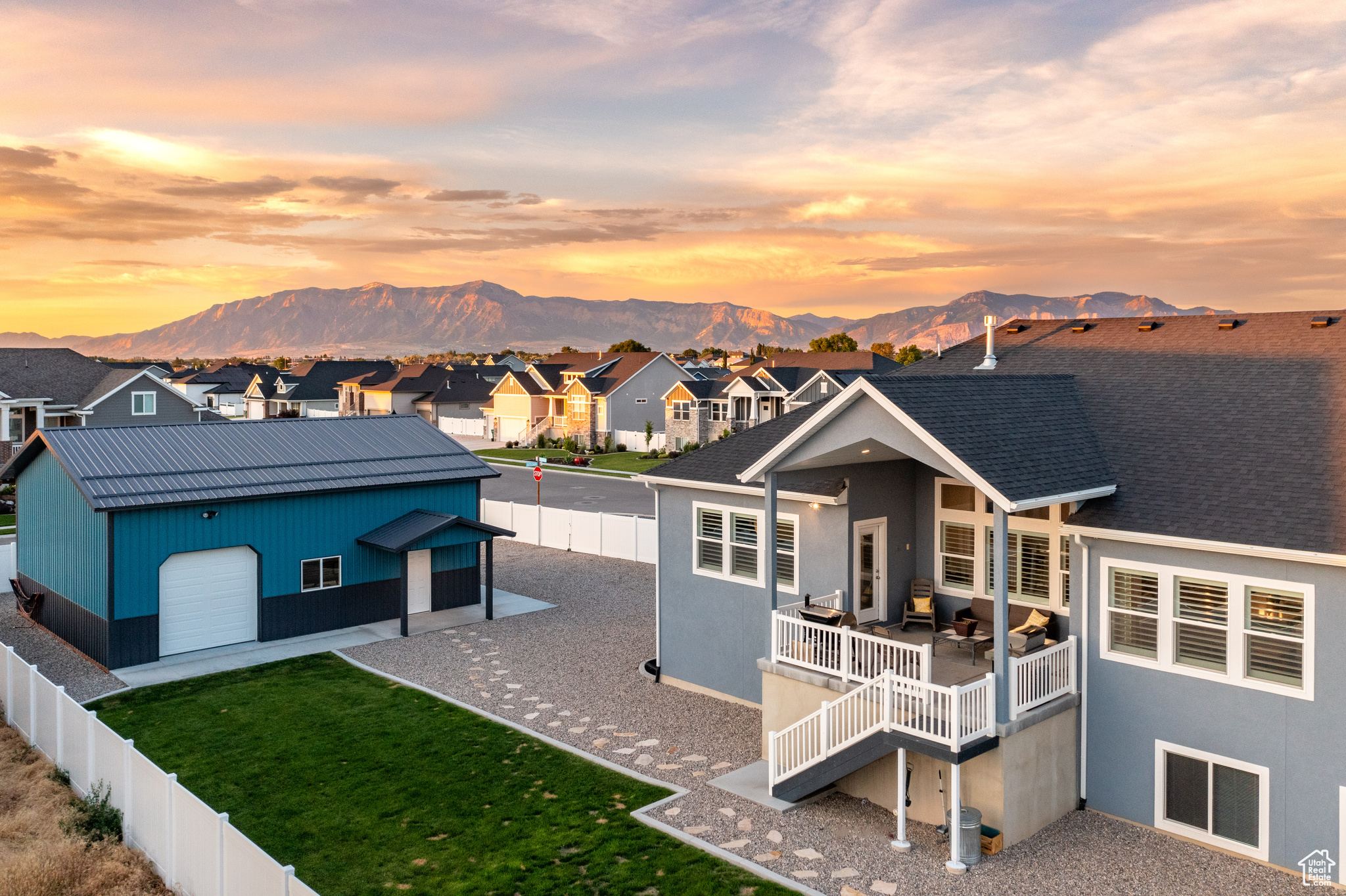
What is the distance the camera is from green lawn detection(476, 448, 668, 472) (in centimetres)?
5728

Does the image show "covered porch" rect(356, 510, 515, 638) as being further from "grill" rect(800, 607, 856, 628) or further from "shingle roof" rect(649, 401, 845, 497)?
"grill" rect(800, 607, 856, 628)

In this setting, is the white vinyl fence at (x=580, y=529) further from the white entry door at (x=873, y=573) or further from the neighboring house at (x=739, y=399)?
the neighboring house at (x=739, y=399)

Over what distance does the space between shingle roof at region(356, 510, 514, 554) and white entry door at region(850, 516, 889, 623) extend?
1079 cm

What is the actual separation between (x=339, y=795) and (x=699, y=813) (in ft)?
16.6

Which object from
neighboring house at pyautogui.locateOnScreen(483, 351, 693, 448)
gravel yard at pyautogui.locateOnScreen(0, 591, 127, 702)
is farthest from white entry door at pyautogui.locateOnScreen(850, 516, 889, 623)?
neighboring house at pyautogui.locateOnScreen(483, 351, 693, 448)

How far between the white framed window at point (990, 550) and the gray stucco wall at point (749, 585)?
0.45m

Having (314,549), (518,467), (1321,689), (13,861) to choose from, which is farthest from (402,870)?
(518,467)

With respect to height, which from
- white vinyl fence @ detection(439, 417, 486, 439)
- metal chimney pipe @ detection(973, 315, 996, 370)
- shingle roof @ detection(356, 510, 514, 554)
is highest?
metal chimney pipe @ detection(973, 315, 996, 370)

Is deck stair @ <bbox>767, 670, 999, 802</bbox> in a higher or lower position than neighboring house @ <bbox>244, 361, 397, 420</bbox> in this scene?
lower

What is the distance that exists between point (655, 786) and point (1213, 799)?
7127 millimetres

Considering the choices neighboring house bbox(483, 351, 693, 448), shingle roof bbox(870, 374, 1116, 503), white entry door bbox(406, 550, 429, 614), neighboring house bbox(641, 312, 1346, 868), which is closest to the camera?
neighboring house bbox(641, 312, 1346, 868)

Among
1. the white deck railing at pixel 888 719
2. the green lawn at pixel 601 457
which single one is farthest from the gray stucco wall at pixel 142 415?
the white deck railing at pixel 888 719

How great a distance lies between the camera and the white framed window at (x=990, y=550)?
14.2m

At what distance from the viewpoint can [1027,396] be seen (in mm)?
14609
